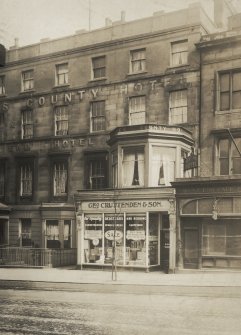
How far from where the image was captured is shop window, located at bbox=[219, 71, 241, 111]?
65.5 feet

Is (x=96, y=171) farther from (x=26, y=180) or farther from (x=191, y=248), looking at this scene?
(x=191, y=248)

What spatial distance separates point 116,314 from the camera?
9445mm

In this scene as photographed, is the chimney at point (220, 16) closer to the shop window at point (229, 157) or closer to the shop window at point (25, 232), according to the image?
the shop window at point (229, 157)

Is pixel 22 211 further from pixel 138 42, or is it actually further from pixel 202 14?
pixel 202 14

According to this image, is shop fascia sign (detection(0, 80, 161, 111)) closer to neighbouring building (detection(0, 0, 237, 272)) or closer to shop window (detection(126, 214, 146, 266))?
neighbouring building (detection(0, 0, 237, 272))

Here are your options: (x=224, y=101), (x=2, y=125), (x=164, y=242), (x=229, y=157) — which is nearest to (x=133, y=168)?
(x=164, y=242)

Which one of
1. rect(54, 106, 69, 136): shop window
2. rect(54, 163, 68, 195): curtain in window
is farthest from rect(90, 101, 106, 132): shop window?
rect(54, 163, 68, 195): curtain in window

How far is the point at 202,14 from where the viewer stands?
74.3ft

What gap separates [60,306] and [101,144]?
14.7 metres

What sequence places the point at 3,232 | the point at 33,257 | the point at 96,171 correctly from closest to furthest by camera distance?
1. the point at 33,257
2. the point at 96,171
3. the point at 3,232

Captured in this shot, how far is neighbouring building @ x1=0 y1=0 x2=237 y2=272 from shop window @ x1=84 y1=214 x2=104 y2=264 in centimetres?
4

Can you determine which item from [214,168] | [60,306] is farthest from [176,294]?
[214,168]

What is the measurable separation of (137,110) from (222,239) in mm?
8887

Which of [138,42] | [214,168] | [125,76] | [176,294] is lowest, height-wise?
[176,294]
